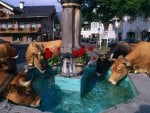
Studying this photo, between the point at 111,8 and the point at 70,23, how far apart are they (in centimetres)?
2319

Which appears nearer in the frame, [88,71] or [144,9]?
[88,71]

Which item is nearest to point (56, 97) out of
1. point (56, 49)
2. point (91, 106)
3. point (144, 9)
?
point (91, 106)

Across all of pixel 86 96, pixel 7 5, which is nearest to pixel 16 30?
pixel 7 5

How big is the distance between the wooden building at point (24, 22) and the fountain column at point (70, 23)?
55.7m

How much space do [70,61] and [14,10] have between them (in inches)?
2378

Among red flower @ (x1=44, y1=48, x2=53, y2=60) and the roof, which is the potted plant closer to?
A: red flower @ (x1=44, y1=48, x2=53, y2=60)

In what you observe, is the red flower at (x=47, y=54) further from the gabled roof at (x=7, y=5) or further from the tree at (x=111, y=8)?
the gabled roof at (x=7, y=5)

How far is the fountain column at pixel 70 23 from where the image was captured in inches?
466

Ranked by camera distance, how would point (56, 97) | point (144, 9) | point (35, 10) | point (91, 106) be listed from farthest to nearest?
1. point (35, 10)
2. point (144, 9)
3. point (56, 97)
4. point (91, 106)

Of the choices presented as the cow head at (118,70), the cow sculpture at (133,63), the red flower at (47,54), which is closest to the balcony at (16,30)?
the red flower at (47,54)

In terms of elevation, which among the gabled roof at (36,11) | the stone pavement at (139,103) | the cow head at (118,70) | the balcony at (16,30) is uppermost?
the gabled roof at (36,11)

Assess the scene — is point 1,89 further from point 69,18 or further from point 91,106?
point 69,18

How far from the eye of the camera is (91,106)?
8898 millimetres

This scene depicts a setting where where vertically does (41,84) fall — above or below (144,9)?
below
